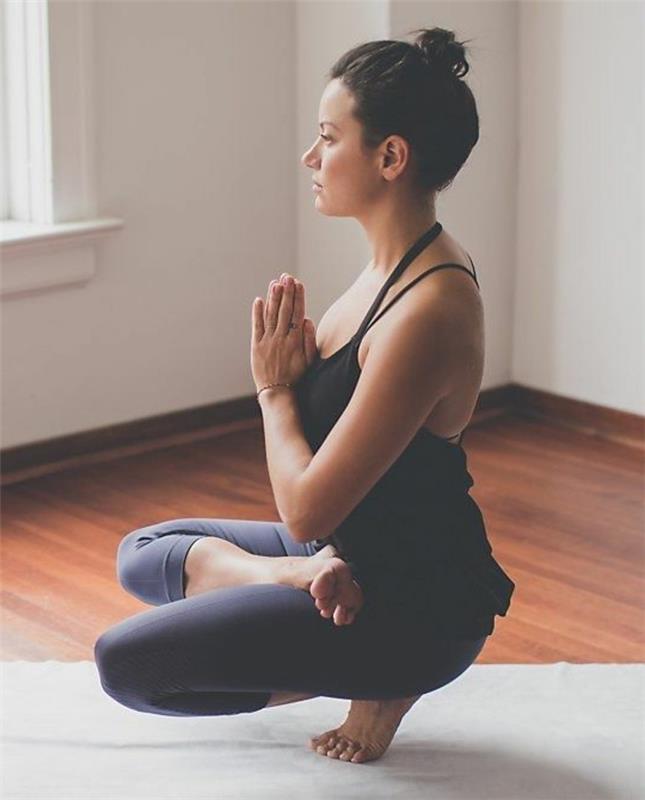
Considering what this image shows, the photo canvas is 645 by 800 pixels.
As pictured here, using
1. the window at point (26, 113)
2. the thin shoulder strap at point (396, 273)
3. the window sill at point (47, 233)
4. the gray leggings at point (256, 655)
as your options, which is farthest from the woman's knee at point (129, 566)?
the window at point (26, 113)

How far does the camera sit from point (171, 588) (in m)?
2.33

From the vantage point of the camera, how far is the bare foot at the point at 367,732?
2.30m

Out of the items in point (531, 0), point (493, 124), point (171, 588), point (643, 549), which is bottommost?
point (643, 549)

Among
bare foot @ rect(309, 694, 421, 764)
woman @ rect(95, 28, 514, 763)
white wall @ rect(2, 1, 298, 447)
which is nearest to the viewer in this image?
woman @ rect(95, 28, 514, 763)

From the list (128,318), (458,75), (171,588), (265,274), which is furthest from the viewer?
(265,274)

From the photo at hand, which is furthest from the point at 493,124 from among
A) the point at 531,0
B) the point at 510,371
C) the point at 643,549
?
the point at 643,549

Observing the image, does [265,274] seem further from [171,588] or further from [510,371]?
[171,588]

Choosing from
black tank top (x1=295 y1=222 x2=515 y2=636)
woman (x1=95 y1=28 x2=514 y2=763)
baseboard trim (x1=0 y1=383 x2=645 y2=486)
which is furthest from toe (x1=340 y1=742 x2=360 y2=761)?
baseboard trim (x1=0 y1=383 x2=645 y2=486)

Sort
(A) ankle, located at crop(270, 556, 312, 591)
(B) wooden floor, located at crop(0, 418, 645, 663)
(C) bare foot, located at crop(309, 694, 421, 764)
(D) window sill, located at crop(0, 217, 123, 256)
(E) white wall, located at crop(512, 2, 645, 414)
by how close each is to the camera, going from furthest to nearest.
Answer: (E) white wall, located at crop(512, 2, 645, 414), (D) window sill, located at crop(0, 217, 123, 256), (B) wooden floor, located at crop(0, 418, 645, 663), (C) bare foot, located at crop(309, 694, 421, 764), (A) ankle, located at crop(270, 556, 312, 591)

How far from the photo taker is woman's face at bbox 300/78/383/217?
205 centimetres


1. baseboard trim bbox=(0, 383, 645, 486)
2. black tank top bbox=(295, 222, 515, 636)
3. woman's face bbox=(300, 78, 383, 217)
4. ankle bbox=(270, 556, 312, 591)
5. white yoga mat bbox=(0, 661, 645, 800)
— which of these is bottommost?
white yoga mat bbox=(0, 661, 645, 800)

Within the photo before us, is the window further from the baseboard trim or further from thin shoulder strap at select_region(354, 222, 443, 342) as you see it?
thin shoulder strap at select_region(354, 222, 443, 342)

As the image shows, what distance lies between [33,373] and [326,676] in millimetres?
1706

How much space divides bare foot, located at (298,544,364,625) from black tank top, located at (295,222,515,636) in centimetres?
3
